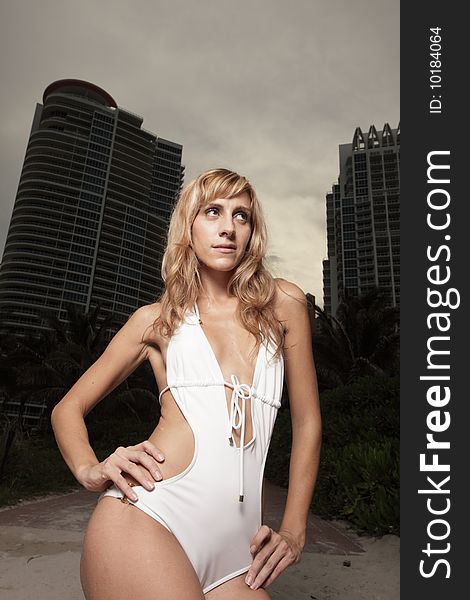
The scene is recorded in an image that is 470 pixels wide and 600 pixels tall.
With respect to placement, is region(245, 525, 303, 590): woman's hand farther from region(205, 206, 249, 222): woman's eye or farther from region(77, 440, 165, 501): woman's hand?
region(205, 206, 249, 222): woman's eye

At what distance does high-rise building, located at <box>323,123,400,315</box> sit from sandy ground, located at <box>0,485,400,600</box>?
8166 centimetres

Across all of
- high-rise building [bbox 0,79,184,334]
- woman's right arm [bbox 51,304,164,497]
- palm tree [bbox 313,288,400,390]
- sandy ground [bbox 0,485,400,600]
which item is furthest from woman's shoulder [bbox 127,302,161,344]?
high-rise building [bbox 0,79,184,334]

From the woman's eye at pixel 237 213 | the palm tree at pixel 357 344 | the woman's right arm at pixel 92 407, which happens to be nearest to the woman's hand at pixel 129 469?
the woman's right arm at pixel 92 407

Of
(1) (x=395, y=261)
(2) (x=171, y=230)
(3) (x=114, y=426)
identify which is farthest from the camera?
(1) (x=395, y=261)

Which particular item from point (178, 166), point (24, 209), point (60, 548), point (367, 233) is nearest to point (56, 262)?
point (24, 209)

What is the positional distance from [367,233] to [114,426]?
248 ft

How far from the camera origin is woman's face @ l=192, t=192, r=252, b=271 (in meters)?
1.64

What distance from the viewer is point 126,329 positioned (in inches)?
64.0

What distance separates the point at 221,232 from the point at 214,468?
74cm

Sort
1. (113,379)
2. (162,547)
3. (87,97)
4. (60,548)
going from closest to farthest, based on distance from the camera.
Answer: (162,547) → (113,379) → (60,548) → (87,97)

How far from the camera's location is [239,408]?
55.1 inches

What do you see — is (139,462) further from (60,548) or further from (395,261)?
(395,261)

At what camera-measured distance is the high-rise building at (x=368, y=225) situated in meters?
88.4

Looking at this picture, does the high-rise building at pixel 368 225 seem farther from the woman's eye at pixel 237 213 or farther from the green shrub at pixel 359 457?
the woman's eye at pixel 237 213
